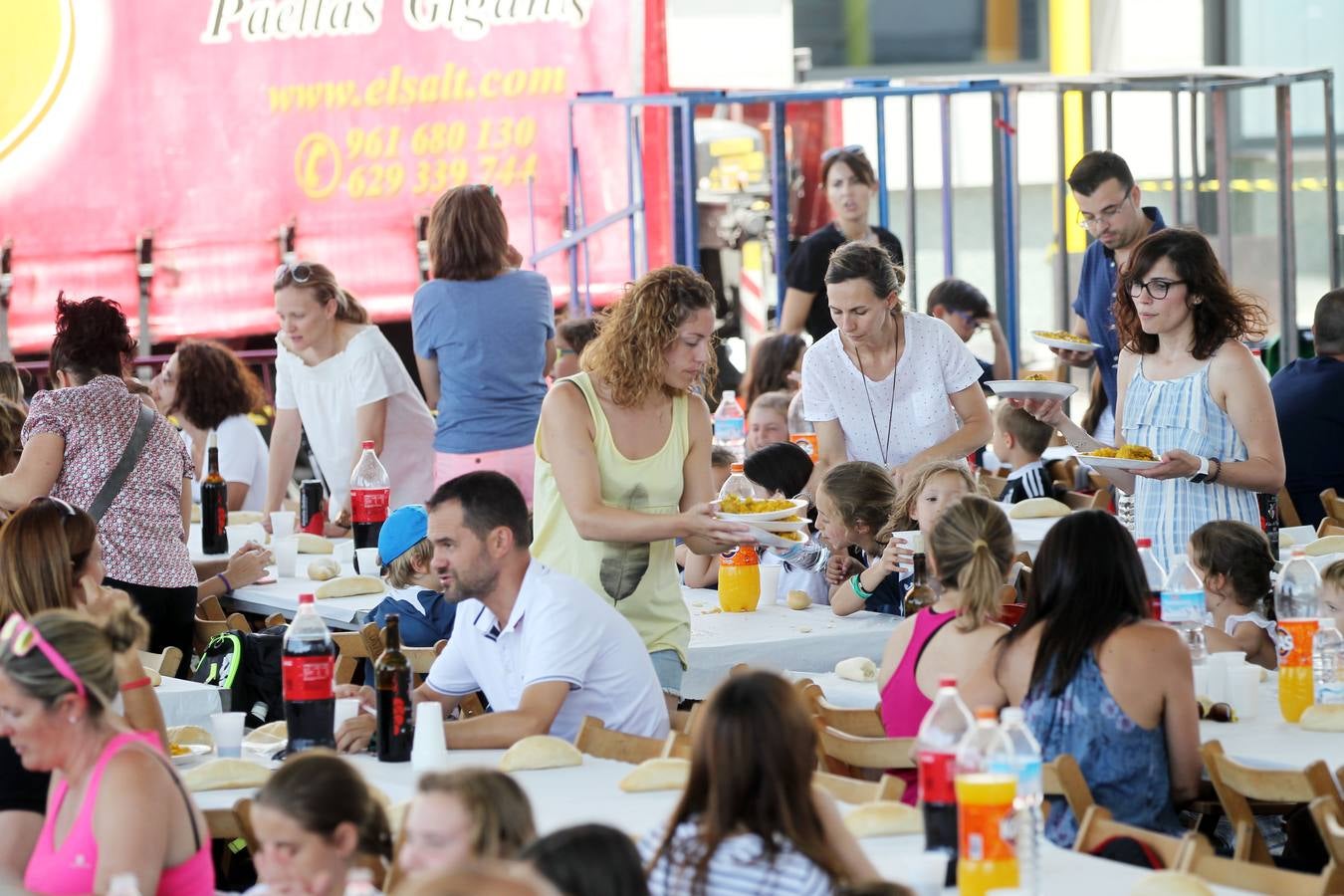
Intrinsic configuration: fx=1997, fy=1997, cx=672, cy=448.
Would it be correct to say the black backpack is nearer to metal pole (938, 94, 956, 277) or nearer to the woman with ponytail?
the woman with ponytail

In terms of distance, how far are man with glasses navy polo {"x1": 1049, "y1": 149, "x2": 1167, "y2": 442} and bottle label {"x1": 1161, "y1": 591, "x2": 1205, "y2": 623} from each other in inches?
69.0

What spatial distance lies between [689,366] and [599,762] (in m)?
1.12

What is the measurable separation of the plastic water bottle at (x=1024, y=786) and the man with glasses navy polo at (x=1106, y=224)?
3.26 meters

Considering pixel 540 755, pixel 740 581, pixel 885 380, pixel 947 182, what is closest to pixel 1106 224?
pixel 885 380

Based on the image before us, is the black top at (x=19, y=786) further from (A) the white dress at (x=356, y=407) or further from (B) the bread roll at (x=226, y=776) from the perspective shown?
(A) the white dress at (x=356, y=407)

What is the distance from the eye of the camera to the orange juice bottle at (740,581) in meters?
5.71

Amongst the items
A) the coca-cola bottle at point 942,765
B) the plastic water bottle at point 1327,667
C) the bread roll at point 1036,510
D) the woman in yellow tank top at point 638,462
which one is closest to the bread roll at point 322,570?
the woman in yellow tank top at point 638,462

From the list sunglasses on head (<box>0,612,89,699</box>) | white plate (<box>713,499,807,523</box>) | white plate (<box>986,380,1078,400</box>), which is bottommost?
sunglasses on head (<box>0,612,89,699</box>)

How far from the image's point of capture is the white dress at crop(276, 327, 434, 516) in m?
6.82

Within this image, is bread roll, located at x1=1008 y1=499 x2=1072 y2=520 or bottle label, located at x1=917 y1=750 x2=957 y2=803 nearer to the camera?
bottle label, located at x1=917 y1=750 x2=957 y2=803

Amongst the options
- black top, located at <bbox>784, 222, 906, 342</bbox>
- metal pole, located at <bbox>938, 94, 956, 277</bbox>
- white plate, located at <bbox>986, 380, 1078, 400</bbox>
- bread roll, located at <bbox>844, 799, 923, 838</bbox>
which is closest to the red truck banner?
metal pole, located at <bbox>938, 94, 956, 277</bbox>

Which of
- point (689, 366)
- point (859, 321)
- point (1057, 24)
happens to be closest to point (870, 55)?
point (1057, 24)

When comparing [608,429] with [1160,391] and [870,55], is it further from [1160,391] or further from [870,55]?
[870,55]

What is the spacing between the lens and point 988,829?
9.56ft
